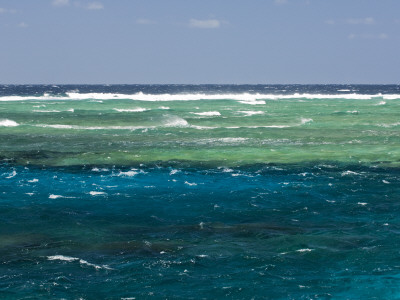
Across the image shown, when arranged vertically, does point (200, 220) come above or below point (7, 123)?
below

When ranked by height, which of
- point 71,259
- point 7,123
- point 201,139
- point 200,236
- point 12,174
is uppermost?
point 7,123

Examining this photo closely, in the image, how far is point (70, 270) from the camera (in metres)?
14.4

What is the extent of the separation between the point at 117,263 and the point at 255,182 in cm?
1197

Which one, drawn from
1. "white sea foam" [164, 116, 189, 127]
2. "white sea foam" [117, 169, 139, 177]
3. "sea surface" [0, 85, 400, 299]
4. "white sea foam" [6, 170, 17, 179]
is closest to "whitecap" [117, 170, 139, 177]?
"white sea foam" [117, 169, 139, 177]

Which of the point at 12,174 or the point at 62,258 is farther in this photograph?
the point at 12,174

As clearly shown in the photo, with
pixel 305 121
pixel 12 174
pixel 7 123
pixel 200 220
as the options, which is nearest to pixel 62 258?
pixel 200 220

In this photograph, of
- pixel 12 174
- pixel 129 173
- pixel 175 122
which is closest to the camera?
pixel 12 174

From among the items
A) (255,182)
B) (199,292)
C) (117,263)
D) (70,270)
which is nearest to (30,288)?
(70,270)

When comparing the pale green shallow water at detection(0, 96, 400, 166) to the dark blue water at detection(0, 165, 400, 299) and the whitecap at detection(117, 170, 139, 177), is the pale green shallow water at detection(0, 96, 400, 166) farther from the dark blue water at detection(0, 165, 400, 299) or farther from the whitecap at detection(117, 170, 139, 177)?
the dark blue water at detection(0, 165, 400, 299)

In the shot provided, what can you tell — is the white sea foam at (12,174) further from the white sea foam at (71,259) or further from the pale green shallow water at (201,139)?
the white sea foam at (71,259)

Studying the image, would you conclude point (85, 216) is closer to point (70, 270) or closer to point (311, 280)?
point (70, 270)

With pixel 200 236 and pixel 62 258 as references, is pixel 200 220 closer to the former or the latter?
pixel 200 236

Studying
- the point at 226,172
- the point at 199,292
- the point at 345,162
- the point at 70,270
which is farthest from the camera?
the point at 345,162

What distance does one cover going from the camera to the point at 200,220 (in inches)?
757
